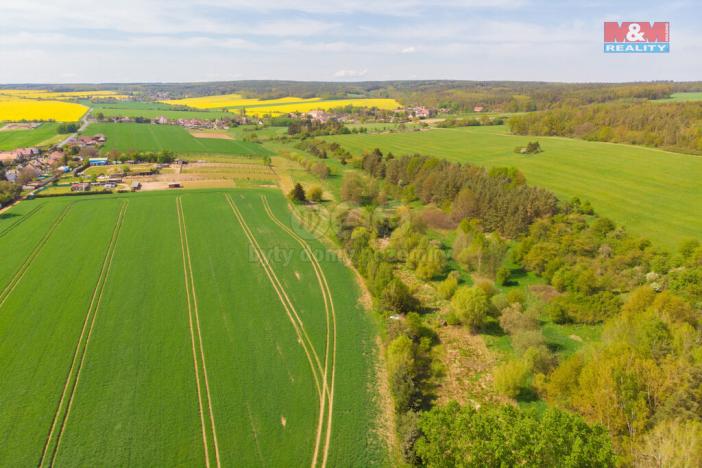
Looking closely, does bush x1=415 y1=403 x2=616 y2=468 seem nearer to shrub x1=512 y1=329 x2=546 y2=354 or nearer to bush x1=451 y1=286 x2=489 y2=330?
shrub x1=512 y1=329 x2=546 y2=354

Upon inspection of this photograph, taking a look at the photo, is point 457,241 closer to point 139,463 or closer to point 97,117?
point 139,463

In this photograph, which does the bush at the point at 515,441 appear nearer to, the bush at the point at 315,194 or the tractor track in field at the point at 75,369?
the tractor track in field at the point at 75,369

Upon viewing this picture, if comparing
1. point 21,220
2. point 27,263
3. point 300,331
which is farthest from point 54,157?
point 300,331

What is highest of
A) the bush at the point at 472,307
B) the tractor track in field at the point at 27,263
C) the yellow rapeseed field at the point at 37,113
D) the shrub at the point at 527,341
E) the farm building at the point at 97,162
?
the yellow rapeseed field at the point at 37,113

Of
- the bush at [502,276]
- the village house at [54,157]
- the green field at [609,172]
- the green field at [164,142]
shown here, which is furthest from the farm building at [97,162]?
the bush at [502,276]

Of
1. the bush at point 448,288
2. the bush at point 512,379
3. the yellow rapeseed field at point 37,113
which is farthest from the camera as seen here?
the yellow rapeseed field at point 37,113

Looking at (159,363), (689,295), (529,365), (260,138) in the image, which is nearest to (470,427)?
(529,365)

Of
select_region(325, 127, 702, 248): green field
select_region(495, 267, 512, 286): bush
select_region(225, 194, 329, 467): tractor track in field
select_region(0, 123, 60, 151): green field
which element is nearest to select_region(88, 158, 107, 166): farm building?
select_region(0, 123, 60, 151): green field
